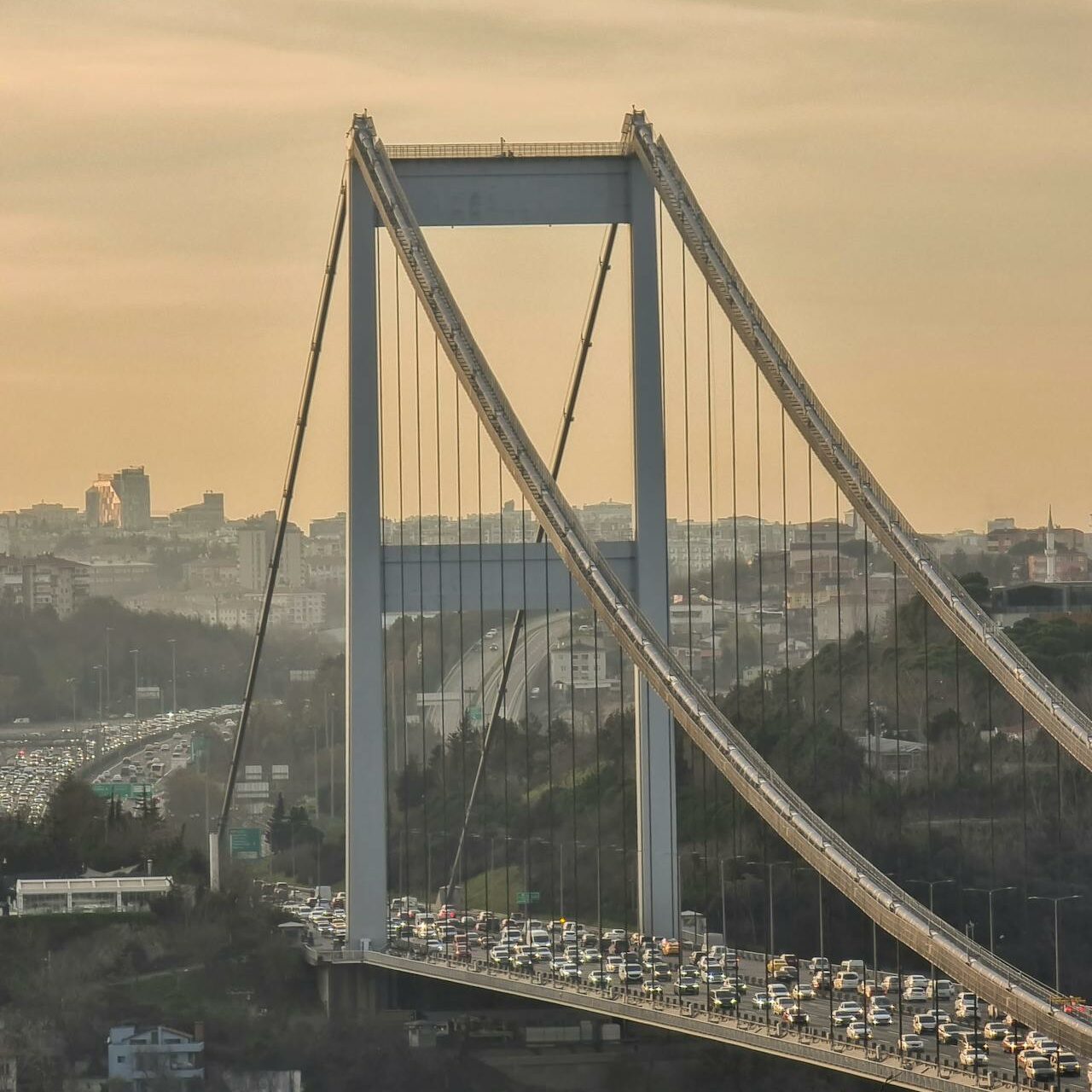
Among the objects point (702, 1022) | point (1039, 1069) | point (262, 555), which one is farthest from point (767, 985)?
point (262, 555)

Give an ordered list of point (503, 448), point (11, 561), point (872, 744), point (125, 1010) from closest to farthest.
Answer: point (503, 448) → point (125, 1010) → point (872, 744) → point (11, 561)

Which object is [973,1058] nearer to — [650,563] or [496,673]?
[650,563]

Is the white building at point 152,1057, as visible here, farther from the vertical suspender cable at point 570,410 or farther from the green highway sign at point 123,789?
the green highway sign at point 123,789

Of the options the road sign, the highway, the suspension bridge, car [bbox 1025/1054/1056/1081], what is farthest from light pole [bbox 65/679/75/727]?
car [bbox 1025/1054/1056/1081]

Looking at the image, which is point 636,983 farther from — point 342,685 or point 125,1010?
point 342,685

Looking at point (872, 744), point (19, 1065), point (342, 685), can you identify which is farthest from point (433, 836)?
point (342, 685)

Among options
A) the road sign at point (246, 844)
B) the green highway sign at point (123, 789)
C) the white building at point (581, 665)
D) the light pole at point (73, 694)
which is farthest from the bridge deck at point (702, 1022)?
the light pole at point (73, 694)
